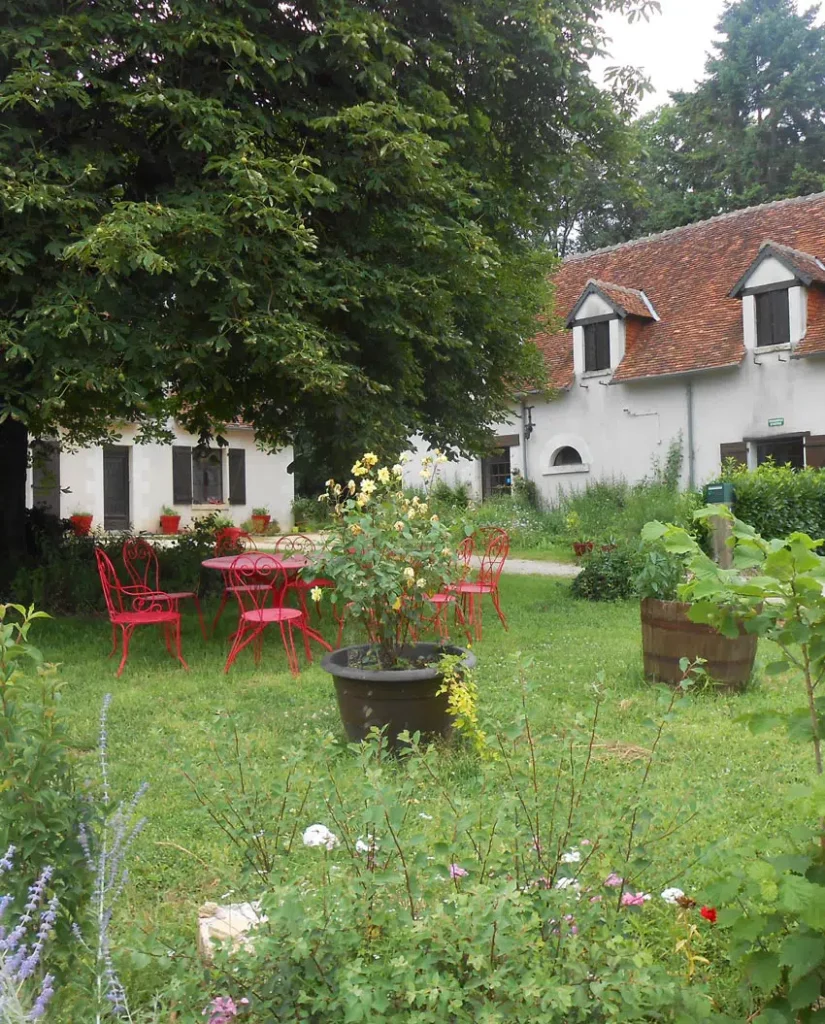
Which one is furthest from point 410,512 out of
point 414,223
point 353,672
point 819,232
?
point 819,232

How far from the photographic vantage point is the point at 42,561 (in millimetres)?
11258

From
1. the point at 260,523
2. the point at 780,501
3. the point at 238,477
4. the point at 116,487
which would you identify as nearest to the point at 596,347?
the point at 780,501

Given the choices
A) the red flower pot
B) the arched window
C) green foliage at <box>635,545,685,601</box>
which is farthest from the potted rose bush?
the red flower pot

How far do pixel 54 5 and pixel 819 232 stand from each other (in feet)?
51.2

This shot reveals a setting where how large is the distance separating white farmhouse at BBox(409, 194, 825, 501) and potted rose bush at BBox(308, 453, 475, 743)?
12.2 metres

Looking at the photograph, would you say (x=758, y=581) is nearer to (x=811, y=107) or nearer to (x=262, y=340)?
(x=262, y=340)

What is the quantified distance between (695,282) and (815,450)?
5.25 m

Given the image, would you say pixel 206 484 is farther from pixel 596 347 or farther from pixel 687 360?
pixel 687 360

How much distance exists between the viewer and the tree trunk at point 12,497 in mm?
10539

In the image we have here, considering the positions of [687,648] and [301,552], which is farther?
[301,552]

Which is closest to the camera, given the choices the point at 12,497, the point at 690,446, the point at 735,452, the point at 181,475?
the point at 12,497

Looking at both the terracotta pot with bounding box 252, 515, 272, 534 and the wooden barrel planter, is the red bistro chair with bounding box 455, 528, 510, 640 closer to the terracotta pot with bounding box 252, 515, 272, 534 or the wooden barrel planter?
the wooden barrel planter

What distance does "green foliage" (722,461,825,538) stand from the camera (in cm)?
1370

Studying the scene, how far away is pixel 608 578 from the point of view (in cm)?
1072
